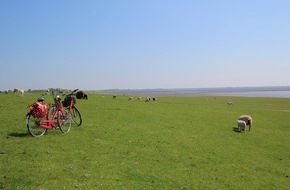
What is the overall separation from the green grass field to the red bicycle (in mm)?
549

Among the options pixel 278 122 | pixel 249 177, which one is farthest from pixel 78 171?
pixel 278 122

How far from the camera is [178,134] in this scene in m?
23.2

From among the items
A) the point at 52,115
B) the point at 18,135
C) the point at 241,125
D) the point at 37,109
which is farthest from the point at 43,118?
the point at 241,125

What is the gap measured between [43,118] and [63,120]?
1.79 metres

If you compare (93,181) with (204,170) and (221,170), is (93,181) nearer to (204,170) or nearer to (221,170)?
(204,170)

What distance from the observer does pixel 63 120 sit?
63.2 feet

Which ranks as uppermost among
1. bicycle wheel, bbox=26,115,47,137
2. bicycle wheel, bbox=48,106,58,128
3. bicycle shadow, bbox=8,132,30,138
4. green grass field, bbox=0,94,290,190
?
bicycle wheel, bbox=48,106,58,128

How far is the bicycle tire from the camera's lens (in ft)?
61.5

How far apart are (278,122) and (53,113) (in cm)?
2773

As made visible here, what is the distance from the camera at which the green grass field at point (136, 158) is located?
41.8 feet

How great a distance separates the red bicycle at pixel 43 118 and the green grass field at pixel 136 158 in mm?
549

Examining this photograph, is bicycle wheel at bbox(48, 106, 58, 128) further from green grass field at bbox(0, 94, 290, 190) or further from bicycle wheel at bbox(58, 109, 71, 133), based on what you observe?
green grass field at bbox(0, 94, 290, 190)

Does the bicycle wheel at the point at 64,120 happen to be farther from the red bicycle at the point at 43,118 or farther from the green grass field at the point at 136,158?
the green grass field at the point at 136,158

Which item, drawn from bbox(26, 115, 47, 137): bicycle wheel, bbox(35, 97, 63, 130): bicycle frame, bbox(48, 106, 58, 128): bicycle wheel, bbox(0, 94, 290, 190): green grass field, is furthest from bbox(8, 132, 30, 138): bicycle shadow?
bbox(48, 106, 58, 128): bicycle wheel
